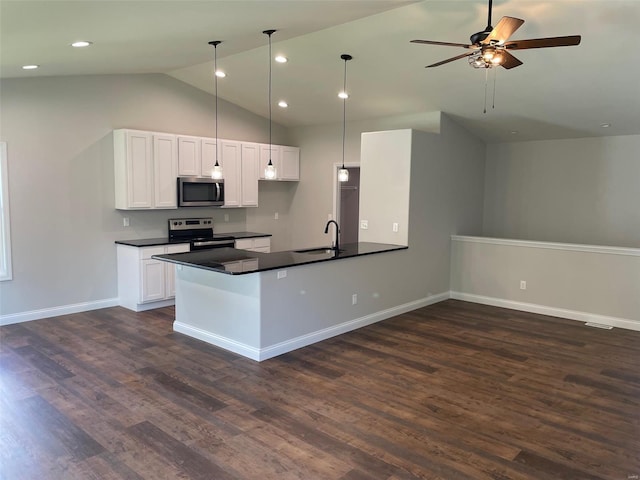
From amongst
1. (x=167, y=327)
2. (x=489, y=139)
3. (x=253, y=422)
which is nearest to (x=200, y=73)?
(x=167, y=327)

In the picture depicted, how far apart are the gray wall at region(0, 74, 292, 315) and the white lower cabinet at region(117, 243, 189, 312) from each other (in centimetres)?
19

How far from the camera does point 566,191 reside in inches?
269

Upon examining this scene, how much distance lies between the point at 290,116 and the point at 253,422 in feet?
18.7

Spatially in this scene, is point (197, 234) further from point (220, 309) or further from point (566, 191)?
point (566, 191)

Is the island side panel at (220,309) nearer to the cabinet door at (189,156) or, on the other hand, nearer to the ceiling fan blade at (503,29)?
the cabinet door at (189,156)

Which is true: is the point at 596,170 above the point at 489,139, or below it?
below

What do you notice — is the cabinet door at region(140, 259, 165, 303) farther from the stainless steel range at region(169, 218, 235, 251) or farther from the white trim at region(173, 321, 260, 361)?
the white trim at region(173, 321, 260, 361)

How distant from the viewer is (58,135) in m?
5.57

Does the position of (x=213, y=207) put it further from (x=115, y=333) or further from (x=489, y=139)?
(x=489, y=139)

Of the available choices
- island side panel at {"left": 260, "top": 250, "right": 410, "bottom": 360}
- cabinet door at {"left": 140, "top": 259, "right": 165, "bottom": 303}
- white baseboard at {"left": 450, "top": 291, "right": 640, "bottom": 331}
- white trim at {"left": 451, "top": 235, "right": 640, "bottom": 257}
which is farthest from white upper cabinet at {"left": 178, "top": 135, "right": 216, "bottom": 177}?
white baseboard at {"left": 450, "top": 291, "right": 640, "bottom": 331}

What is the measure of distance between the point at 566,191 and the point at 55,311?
284 inches

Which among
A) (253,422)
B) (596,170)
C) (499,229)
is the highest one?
(596,170)

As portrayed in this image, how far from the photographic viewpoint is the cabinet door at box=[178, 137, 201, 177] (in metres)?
6.45

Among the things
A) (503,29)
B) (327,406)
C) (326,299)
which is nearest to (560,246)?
(326,299)
